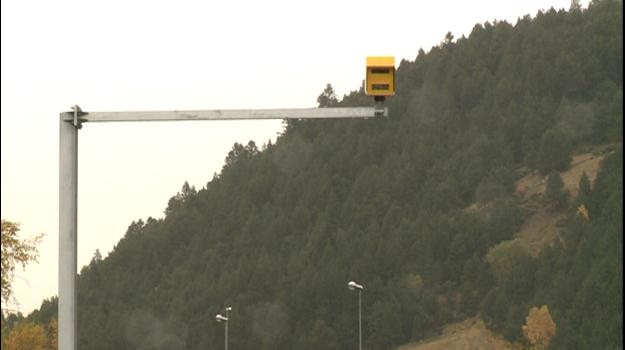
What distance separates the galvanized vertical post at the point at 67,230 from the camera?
1858cm

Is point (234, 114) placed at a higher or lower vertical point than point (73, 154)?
higher

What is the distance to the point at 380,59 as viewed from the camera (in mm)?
18094

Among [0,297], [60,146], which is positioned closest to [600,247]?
[0,297]

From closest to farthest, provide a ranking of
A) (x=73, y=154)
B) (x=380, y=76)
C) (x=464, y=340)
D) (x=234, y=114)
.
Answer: (x=380, y=76) < (x=234, y=114) < (x=73, y=154) < (x=464, y=340)

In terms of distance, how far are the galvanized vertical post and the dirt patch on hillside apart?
162 m

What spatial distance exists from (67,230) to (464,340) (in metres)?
174

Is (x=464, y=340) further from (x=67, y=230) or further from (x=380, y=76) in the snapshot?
(x=380, y=76)

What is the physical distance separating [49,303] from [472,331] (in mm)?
49794

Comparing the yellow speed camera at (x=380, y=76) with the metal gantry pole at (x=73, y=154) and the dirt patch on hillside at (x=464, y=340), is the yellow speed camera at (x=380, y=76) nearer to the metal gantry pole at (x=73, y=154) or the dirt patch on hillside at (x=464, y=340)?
the metal gantry pole at (x=73, y=154)

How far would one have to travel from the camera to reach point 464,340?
191 metres

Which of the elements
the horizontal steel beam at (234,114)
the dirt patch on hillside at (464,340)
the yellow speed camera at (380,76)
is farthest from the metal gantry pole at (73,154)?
the dirt patch on hillside at (464,340)

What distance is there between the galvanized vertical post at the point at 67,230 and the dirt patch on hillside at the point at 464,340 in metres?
162

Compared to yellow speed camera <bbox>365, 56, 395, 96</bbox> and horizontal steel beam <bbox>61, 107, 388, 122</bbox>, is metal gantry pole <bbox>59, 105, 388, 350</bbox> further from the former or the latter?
yellow speed camera <bbox>365, 56, 395, 96</bbox>

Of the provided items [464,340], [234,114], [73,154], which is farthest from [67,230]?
[464,340]
